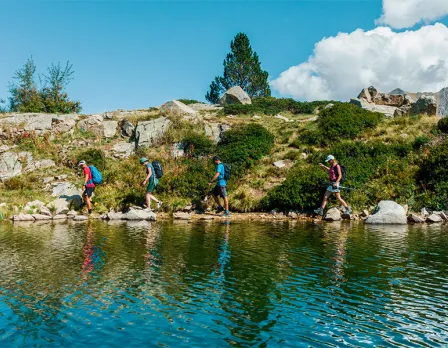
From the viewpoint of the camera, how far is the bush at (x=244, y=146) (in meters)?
25.5

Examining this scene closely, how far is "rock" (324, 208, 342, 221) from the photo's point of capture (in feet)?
60.1

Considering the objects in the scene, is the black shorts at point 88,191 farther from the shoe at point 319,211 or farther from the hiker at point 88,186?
the shoe at point 319,211

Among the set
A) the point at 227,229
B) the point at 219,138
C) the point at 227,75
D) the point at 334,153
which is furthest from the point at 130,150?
the point at 227,75

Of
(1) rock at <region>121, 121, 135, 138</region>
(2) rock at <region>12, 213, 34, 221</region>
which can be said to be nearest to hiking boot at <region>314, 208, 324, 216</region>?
(2) rock at <region>12, 213, 34, 221</region>

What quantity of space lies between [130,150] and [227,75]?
38553 millimetres

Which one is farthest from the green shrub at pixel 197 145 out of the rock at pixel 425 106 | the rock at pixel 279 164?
the rock at pixel 425 106

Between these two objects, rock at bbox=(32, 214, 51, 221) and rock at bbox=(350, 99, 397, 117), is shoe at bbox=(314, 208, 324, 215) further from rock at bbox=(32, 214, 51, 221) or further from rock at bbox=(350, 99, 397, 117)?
rock at bbox=(350, 99, 397, 117)

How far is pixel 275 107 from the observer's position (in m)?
43.6

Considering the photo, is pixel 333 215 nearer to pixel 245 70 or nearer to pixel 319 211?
pixel 319 211

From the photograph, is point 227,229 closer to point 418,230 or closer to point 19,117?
point 418,230

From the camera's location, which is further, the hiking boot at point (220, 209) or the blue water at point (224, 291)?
the hiking boot at point (220, 209)

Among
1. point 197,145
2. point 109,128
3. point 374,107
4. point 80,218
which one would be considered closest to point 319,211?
point 80,218

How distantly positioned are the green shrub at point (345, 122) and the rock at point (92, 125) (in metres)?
17.1

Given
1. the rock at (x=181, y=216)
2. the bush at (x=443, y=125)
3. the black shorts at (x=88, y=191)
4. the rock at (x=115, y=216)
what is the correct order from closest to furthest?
the rock at (x=115, y=216) < the rock at (x=181, y=216) < the black shorts at (x=88, y=191) < the bush at (x=443, y=125)
